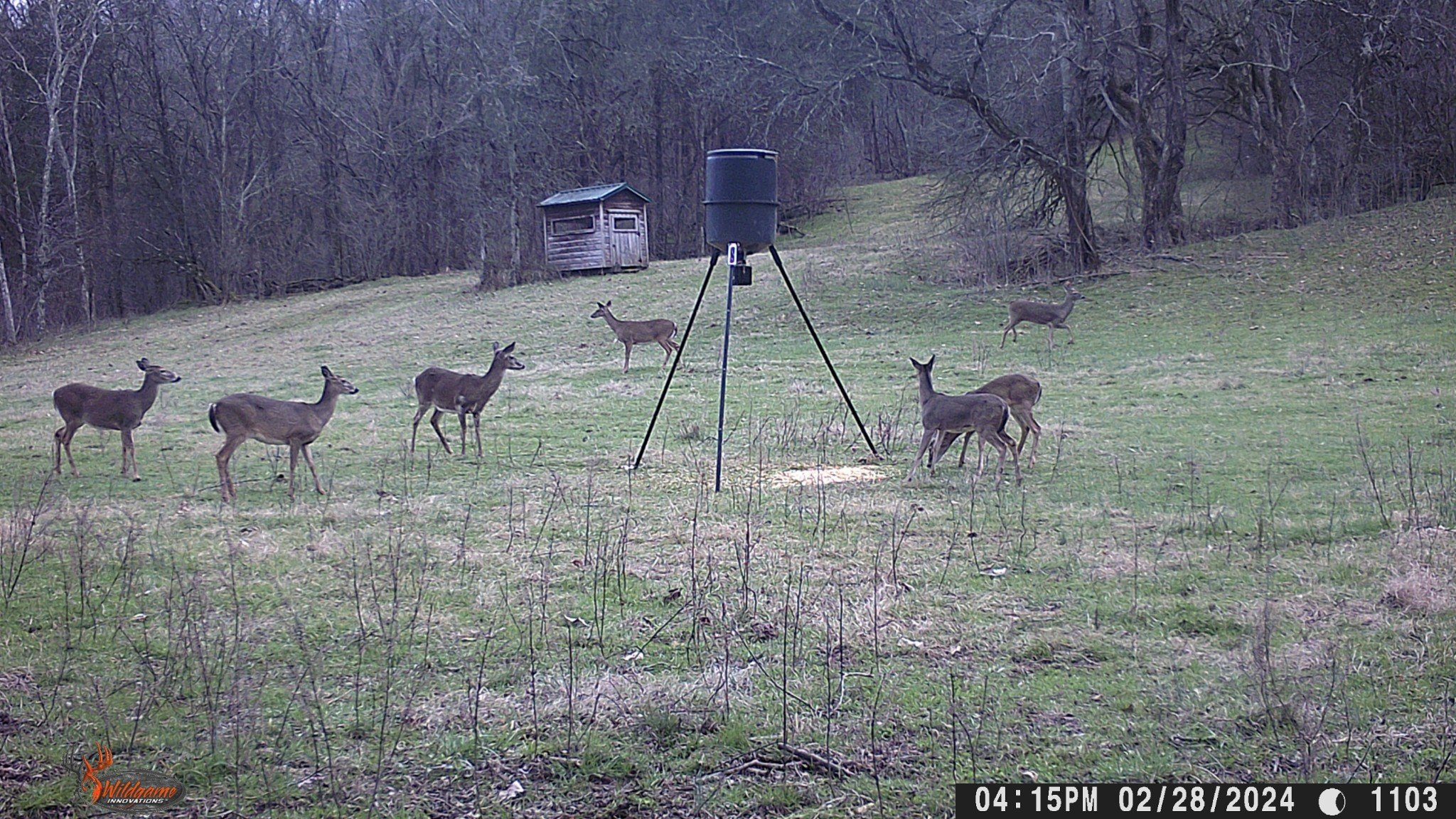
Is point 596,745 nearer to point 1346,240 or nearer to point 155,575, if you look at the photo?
point 155,575

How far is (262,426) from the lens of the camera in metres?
9.62

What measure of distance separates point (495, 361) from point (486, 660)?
7581 mm

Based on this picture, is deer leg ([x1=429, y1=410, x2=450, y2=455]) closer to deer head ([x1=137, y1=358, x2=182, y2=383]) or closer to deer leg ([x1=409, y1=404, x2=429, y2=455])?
deer leg ([x1=409, y1=404, x2=429, y2=455])

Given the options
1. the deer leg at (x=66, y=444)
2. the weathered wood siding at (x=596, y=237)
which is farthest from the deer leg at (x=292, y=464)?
the weathered wood siding at (x=596, y=237)

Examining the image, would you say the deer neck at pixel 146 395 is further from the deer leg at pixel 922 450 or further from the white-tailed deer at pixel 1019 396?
the white-tailed deer at pixel 1019 396

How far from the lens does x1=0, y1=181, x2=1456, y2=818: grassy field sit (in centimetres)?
423

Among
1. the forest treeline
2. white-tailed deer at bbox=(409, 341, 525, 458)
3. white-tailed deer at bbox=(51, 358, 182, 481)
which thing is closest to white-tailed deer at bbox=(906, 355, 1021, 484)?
white-tailed deer at bbox=(409, 341, 525, 458)

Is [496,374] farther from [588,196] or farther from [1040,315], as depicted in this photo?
[588,196]

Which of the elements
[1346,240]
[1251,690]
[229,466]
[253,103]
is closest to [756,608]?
[1251,690]

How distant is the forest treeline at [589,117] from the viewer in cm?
2473

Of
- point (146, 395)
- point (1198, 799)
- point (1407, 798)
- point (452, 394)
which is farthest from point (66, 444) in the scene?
point (1407, 798)

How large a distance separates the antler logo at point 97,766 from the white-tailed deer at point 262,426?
5.05m

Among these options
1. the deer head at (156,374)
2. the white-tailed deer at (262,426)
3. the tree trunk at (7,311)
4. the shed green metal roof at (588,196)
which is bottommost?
the white-tailed deer at (262,426)

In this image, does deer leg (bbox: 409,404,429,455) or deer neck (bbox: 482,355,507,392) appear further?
deer neck (bbox: 482,355,507,392)
